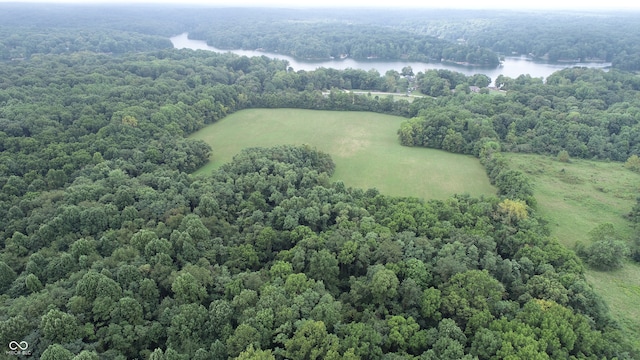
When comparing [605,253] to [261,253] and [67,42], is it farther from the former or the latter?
[67,42]

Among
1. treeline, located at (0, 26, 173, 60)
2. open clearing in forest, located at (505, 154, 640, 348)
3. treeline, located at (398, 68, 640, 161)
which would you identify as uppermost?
treeline, located at (0, 26, 173, 60)

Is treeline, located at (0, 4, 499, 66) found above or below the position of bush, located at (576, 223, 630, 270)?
above

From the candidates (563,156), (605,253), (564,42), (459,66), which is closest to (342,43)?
(459,66)

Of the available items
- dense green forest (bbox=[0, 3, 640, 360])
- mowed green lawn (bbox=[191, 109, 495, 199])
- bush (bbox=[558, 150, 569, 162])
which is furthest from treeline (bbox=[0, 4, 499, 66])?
bush (bbox=[558, 150, 569, 162])

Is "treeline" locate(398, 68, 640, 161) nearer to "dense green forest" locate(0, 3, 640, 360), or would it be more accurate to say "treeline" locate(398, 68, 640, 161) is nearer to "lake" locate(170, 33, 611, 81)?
"dense green forest" locate(0, 3, 640, 360)

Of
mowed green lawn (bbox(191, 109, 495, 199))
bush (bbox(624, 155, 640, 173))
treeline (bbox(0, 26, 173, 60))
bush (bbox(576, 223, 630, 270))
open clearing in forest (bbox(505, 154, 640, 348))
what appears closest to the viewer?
open clearing in forest (bbox(505, 154, 640, 348))

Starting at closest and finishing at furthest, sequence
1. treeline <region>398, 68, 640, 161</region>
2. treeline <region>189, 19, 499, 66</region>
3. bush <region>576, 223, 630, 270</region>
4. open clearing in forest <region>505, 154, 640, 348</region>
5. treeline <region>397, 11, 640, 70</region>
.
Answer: open clearing in forest <region>505, 154, 640, 348</region> < bush <region>576, 223, 630, 270</region> < treeline <region>398, 68, 640, 161</region> < treeline <region>397, 11, 640, 70</region> < treeline <region>189, 19, 499, 66</region>
